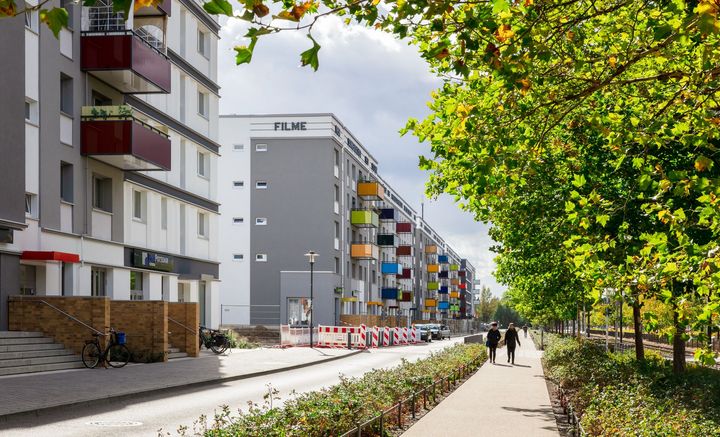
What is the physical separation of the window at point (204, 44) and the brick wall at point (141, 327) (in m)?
15.9

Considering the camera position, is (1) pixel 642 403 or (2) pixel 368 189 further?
(2) pixel 368 189

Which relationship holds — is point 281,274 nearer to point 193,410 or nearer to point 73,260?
point 73,260

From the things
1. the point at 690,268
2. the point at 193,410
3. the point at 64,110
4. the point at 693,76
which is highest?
the point at 64,110

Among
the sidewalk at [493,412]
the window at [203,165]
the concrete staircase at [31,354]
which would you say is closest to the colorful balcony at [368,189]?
the window at [203,165]

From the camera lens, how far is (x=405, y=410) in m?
14.9

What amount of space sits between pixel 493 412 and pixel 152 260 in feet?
68.1

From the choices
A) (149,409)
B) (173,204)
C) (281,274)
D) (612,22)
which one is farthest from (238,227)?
(612,22)

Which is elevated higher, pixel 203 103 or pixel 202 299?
pixel 203 103

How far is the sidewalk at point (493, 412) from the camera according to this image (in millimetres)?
12672

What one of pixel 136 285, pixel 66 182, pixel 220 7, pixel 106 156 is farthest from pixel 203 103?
pixel 220 7

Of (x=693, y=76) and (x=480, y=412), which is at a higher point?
(x=693, y=76)

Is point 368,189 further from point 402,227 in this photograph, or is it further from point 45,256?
point 45,256

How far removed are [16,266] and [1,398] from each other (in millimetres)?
9217

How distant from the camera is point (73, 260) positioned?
27094mm
